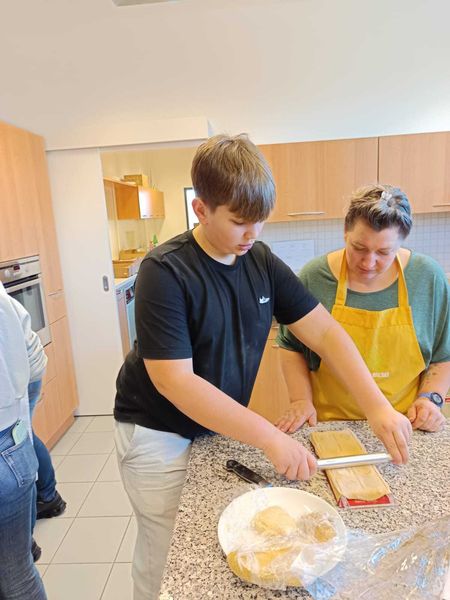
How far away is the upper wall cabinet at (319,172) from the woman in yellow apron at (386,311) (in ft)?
4.63

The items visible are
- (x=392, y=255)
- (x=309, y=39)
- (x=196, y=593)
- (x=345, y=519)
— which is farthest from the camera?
(x=309, y=39)

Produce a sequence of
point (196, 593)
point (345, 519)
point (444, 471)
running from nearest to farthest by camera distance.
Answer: point (196, 593), point (345, 519), point (444, 471)

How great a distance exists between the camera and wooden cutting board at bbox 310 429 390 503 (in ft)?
2.28

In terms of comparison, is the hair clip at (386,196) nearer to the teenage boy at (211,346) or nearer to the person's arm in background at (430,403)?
the teenage boy at (211,346)

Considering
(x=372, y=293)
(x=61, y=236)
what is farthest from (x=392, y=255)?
(x=61, y=236)

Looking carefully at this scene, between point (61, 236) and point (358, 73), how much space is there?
2189 mm

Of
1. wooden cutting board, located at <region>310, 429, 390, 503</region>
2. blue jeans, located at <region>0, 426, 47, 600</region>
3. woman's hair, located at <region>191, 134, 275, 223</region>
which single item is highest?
woman's hair, located at <region>191, 134, 275, 223</region>

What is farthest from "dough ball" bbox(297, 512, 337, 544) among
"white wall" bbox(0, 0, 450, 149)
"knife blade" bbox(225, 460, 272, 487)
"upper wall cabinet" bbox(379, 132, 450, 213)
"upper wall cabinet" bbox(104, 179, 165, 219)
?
"upper wall cabinet" bbox(104, 179, 165, 219)

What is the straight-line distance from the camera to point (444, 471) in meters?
0.77

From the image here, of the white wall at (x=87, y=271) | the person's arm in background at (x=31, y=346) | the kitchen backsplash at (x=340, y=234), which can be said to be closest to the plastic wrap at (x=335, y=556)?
the person's arm in background at (x=31, y=346)

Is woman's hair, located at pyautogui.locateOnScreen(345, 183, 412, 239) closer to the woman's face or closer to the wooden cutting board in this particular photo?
the woman's face

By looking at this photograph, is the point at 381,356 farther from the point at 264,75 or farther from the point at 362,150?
the point at 264,75

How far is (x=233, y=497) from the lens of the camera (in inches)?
27.9

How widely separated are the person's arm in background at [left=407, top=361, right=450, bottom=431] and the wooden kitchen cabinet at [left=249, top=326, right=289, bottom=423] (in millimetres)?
1430
